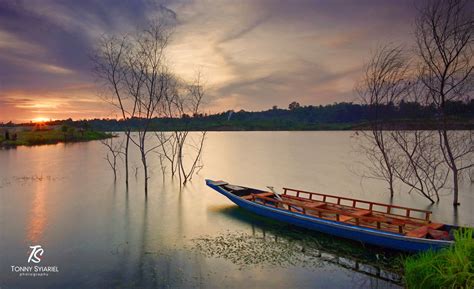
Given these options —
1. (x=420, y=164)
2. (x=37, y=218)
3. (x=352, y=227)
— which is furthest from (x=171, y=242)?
(x=420, y=164)

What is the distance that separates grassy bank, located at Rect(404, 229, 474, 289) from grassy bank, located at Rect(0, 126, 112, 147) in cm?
4487

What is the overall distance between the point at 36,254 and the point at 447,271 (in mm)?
8159

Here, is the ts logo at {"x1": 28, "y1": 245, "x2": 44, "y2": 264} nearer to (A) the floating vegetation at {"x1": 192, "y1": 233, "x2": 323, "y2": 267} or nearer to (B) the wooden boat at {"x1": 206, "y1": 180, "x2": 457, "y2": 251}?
(A) the floating vegetation at {"x1": 192, "y1": 233, "x2": 323, "y2": 267}

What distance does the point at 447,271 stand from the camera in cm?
457

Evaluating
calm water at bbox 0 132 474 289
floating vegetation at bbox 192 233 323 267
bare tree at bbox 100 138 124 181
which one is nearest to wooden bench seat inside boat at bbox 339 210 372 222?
calm water at bbox 0 132 474 289

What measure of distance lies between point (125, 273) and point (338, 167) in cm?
1896

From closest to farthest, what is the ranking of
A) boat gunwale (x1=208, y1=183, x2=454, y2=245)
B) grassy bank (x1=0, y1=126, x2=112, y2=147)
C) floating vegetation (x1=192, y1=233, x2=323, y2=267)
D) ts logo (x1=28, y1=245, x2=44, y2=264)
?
boat gunwale (x1=208, y1=183, x2=454, y2=245)
floating vegetation (x1=192, y1=233, x2=323, y2=267)
ts logo (x1=28, y1=245, x2=44, y2=264)
grassy bank (x1=0, y1=126, x2=112, y2=147)

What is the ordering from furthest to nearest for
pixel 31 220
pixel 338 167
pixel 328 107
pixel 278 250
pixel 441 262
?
pixel 328 107 < pixel 338 167 < pixel 31 220 < pixel 278 250 < pixel 441 262

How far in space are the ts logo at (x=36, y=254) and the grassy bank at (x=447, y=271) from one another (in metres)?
7.41

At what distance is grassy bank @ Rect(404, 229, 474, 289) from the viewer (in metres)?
4.31

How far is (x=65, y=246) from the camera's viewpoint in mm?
8273

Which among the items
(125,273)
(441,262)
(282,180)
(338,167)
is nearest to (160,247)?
(125,273)

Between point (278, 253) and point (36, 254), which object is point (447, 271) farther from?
point (36, 254)

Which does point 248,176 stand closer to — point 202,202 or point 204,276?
point 202,202
